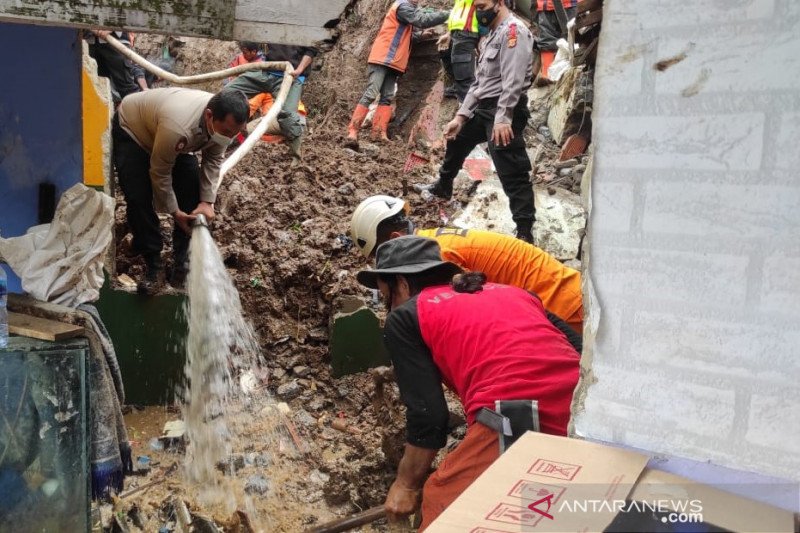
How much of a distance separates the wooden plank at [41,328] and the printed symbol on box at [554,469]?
196 centimetres

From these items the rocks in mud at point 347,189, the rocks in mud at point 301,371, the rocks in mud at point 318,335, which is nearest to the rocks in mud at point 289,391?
the rocks in mud at point 301,371

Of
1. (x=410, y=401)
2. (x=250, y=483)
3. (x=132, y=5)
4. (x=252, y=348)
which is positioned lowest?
(x=250, y=483)

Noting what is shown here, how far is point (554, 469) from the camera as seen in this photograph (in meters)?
1.78

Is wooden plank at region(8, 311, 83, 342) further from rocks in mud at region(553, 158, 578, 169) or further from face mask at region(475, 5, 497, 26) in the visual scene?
rocks in mud at region(553, 158, 578, 169)

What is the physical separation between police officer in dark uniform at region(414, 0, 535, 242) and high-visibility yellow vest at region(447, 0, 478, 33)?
1840 mm

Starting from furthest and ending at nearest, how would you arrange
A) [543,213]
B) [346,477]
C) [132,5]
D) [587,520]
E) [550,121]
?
[550,121]
[543,213]
[346,477]
[132,5]
[587,520]

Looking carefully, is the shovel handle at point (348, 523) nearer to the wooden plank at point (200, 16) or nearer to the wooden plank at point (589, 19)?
the wooden plank at point (200, 16)

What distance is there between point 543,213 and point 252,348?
112 inches

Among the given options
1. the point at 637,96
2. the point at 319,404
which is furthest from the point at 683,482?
the point at 319,404

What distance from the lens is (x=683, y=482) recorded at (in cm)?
168

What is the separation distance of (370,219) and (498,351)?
1.81 metres

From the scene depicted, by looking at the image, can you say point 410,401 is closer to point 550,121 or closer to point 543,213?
point 543,213

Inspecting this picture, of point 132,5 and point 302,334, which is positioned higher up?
point 132,5

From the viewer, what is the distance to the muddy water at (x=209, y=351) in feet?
16.3
